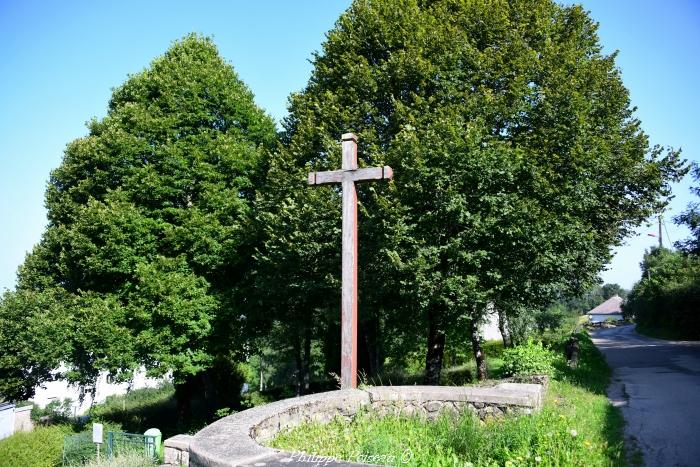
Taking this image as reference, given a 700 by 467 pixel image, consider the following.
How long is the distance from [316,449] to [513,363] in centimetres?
668

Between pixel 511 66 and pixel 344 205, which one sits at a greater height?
pixel 511 66

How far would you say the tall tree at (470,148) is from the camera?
12.6 meters

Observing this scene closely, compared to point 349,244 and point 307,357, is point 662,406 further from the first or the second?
point 307,357

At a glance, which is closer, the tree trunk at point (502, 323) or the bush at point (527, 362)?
the bush at point (527, 362)

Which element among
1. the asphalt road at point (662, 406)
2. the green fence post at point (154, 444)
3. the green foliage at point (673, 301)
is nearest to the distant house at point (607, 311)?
the green foliage at point (673, 301)

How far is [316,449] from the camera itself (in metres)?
5.43

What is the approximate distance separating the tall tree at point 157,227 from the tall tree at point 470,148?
426 centimetres

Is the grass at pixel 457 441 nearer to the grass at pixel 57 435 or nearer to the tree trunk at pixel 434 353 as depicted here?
the tree trunk at pixel 434 353

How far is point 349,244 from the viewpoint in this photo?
798 cm

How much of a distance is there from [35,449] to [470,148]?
18.6 m

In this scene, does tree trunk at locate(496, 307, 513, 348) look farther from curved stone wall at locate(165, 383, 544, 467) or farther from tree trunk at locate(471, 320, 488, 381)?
curved stone wall at locate(165, 383, 544, 467)

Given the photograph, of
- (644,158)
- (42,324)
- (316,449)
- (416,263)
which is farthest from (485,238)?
(42,324)

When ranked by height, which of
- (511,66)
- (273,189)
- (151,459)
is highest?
(511,66)

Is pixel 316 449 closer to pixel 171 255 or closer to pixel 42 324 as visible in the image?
pixel 171 255
